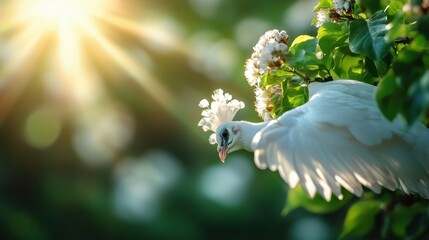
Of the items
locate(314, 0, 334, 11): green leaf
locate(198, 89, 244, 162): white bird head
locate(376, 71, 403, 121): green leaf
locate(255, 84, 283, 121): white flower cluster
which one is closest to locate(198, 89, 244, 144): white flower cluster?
locate(198, 89, 244, 162): white bird head

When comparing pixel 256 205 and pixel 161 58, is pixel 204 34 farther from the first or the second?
pixel 256 205

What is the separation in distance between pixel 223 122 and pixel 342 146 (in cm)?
38

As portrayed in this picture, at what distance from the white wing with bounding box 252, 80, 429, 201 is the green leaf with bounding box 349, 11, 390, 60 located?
5.0 inches

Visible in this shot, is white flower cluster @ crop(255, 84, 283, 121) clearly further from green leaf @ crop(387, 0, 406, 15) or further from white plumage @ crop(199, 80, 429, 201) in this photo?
green leaf @ crop(387, 0, 406, 15)

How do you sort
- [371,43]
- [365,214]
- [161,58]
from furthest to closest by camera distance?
[161,58] → [365,214] → [371,43]

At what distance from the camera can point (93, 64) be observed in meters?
4.40

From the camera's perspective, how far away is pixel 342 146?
1227 mm

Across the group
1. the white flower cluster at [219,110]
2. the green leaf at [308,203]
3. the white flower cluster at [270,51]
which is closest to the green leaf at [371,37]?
the white flower cluster at [270,51]

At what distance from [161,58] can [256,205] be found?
1.06 meters

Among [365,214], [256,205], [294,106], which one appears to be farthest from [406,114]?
[256,205]

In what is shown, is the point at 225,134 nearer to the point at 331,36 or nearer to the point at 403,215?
the point at 331,36

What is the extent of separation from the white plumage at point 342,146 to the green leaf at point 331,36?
8 cm

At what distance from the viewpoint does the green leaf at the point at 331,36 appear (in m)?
1.25

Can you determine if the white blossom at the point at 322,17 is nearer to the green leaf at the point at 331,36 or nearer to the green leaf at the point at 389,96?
the green leaf at the point at 331,36
